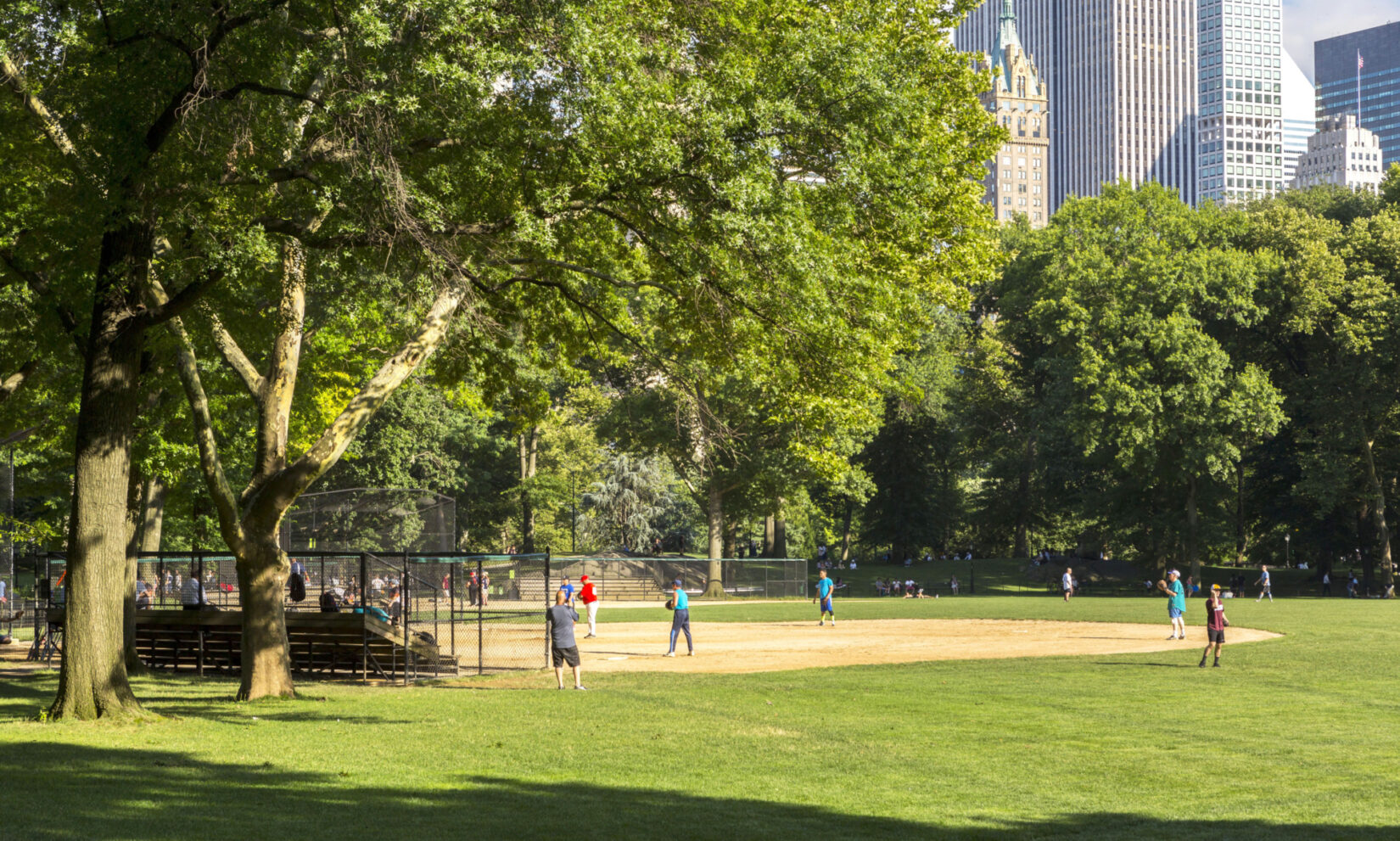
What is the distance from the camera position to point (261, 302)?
21016 mm

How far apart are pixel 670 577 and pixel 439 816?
176ft

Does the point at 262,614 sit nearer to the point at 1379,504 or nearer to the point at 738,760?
the point at 738,760

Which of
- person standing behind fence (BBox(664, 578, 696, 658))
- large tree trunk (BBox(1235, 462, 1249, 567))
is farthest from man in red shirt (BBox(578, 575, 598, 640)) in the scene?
large tree trunk (BBox(1235, 462, 1249, 567))

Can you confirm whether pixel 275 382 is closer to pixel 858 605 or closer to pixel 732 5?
pixel 732 5

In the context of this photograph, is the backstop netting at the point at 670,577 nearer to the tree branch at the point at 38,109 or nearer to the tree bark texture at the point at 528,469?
the tree bark texture at the point at 528,469

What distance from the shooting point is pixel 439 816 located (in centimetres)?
993

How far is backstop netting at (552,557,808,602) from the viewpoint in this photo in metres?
61.5

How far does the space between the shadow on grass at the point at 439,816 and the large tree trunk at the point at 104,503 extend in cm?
358

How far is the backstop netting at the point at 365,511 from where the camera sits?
32906mm

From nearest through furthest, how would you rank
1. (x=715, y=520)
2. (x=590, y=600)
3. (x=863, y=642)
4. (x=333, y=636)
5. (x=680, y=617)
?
(x=333, y=636) → (x=680, y=617) → (x=863, y=642) → (x=590, y=600) → (x=715, y=520)

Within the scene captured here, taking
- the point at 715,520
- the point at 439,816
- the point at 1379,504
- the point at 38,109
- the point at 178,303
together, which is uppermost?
the point at 38,109

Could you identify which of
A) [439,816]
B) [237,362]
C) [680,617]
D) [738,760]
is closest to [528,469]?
[680,617]

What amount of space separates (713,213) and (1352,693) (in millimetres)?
11981

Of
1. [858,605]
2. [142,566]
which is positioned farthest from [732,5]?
[858,605]
